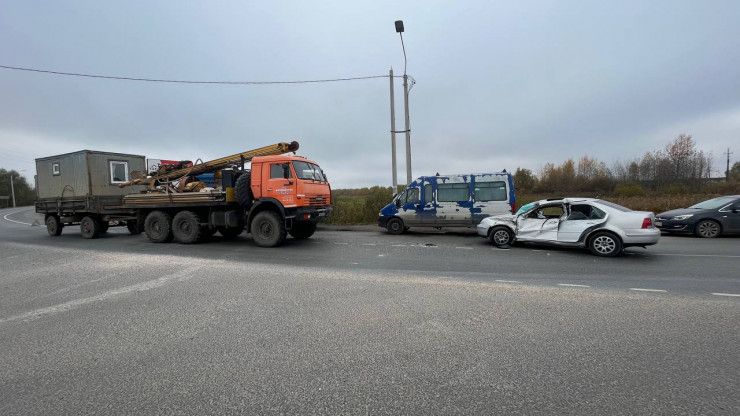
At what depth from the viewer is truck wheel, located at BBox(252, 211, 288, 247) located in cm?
1012

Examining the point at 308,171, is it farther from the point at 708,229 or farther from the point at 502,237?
the point at 708,229

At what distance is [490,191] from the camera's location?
12.2 meters

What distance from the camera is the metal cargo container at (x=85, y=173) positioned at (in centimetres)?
1295

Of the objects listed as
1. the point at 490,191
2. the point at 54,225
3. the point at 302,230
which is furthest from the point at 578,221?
the point at 54,225

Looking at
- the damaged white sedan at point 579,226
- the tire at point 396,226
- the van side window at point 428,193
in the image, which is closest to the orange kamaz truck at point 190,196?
the tire at point 396,226

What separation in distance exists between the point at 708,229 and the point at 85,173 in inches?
857

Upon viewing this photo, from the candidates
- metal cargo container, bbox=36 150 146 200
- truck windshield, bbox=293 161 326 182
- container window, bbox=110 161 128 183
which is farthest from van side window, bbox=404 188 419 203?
container window, bbox=110 161 128 183

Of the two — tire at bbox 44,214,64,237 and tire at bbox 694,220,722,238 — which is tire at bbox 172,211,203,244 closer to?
tire at bbox 44,214,64,237

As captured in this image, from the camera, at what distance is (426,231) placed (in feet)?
46.2

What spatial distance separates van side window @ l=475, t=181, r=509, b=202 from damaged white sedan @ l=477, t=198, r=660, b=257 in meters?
2.41

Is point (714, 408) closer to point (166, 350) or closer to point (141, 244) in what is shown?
point (166, 350)

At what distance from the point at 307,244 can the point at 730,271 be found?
9795mm

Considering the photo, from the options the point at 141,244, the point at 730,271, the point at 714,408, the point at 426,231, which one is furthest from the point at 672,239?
the point at 141,244

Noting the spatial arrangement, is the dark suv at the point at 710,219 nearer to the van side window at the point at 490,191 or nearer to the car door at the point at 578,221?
the van side window at the point at 490,191
